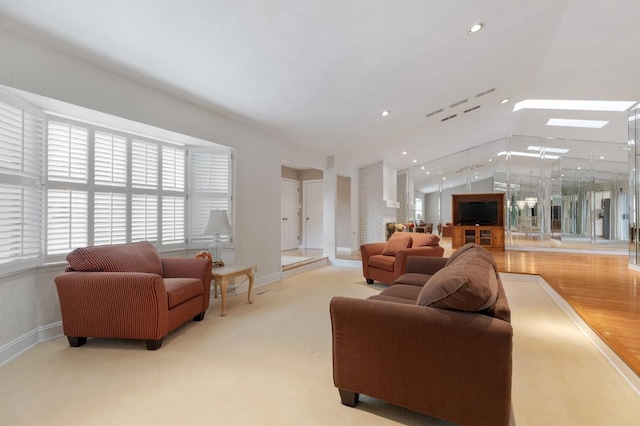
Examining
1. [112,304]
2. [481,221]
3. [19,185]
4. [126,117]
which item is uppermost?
[126,117]

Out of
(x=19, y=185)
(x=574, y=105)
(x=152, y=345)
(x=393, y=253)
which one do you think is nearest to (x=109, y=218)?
(x=19, y=185)

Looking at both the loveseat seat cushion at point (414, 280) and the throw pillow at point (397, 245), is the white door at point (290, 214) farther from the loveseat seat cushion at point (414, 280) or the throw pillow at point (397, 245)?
the loveseat seat cushion at point (414, 280)

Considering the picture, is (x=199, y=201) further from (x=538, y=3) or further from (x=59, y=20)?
(x=538, y=3)

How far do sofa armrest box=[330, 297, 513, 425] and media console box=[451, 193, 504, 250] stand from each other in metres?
8.52

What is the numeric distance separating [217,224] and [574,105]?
288 inches

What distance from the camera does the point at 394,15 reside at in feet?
9.25

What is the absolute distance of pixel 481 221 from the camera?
9242 millimetres

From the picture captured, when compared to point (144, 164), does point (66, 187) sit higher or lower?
lower

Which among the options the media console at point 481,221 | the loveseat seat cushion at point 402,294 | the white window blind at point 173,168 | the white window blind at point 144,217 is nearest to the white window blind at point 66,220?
the white window blind at point 144,217

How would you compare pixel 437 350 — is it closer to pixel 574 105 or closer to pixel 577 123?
pixel 574 105

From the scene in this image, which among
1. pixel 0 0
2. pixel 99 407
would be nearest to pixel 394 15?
pixel 0 0

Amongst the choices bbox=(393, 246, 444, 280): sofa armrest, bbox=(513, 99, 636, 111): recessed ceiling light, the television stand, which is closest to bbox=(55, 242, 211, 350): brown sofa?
bbox=(393, 246, 444, 280): sofa armrest

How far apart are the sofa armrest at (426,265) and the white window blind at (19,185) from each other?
12.2 ft

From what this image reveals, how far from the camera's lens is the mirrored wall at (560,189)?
8781 millimetres
